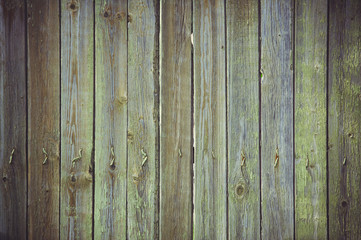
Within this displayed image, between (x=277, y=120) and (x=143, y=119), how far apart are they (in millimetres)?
719

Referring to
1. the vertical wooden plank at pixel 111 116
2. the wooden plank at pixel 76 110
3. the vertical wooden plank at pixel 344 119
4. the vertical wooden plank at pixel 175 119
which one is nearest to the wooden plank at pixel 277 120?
the vertical wooden plank at pixel 344 119

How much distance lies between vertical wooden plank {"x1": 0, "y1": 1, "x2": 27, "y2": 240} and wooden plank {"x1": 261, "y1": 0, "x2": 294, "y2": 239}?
129cm

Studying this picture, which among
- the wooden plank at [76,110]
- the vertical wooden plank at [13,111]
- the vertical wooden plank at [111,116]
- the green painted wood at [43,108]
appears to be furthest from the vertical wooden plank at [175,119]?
the vertical wooden plank at [13,111]

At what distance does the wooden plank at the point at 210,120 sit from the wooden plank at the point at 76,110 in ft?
1.88

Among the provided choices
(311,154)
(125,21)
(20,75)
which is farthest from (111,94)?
(311,154)

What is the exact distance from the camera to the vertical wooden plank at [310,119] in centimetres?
130

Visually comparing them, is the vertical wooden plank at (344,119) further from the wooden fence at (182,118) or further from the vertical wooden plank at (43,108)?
the vertical wooden plank at (43,108)

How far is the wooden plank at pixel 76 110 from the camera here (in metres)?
1.30

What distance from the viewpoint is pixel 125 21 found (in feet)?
4.26

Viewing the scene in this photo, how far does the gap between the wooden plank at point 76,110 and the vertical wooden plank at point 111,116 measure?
0.14ft

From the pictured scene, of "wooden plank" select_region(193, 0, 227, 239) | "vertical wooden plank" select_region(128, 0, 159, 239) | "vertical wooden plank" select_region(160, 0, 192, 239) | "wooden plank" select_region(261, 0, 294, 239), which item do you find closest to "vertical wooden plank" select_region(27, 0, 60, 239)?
"vertical wooden plank" select_region(128, 0, 159, 239)

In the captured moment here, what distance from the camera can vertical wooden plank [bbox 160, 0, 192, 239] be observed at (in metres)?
1.30

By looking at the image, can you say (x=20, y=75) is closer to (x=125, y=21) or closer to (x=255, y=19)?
(x=125, y=21)

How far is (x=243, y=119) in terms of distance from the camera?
4.28 ft
